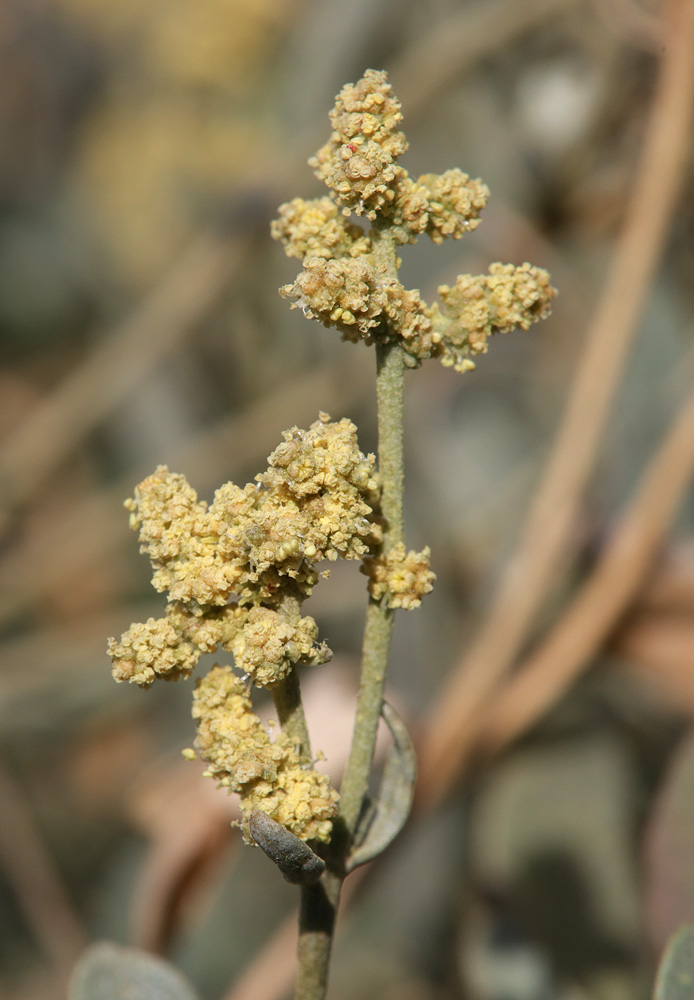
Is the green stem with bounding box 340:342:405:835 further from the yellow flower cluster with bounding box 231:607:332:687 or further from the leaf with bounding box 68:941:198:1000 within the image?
the leaf with bounding box 68:941:198:1000

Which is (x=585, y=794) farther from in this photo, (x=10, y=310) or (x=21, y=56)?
(x=21, y=56)

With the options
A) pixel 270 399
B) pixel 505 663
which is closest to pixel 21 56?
pixel 270 399

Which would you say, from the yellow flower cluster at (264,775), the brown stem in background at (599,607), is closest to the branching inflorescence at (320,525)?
the yellow flower cluster at (264,775)

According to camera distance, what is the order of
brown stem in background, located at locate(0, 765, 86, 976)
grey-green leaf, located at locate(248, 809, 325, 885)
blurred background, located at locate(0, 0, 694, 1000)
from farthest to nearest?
brown stem in background, located at locate(0, 765, 86, 976) < blurred background, located at locate(0, 0, 694, 1000) < grey-green leaf, located at locate(248, 809, 325, 885)

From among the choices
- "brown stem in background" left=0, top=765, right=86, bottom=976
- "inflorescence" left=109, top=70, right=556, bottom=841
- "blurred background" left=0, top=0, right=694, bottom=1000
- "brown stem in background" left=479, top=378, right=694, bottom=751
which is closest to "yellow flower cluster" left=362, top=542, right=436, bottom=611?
"inflorescence" left=109, top=70, right=556, bottom=841

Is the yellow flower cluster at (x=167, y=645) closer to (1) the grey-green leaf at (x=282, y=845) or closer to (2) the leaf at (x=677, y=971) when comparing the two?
(1) the grey-green leaf at (x=282, y=845)

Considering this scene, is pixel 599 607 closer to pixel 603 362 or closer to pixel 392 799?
pixel 603 362

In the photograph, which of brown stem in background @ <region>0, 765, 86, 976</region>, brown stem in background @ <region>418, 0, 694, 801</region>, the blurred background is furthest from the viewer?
brown stem in background @ <region>0, 765, 86, 976</region>
